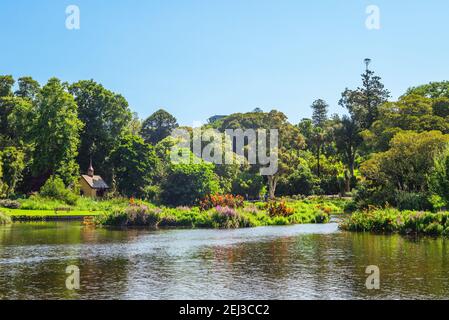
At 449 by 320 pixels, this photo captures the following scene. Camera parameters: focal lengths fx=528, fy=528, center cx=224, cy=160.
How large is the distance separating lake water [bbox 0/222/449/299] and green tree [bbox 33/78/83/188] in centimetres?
4062

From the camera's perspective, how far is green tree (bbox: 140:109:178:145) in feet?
453

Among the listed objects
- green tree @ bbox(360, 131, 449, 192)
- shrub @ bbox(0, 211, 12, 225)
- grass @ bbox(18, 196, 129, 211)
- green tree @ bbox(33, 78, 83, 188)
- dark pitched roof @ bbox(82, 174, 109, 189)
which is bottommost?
shrub @ bbox(0, 211, 12, 225)

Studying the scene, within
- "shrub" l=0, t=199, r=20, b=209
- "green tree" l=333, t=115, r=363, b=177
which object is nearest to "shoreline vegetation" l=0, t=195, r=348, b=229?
"shrub" l=0, t=199, r=20, b=209

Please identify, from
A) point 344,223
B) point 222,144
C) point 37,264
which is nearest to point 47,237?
point 37,264

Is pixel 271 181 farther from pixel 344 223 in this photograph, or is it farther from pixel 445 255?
pixel 445 255

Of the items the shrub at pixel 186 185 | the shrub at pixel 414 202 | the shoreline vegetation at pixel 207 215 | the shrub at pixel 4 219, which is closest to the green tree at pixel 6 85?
the shrub at pixel 186 185

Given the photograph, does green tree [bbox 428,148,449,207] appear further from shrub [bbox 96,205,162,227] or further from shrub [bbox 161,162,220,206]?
shrub [bbox 161,162,220,206]

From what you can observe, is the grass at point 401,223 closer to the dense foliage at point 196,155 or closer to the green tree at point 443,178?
the green tree at point 443,178

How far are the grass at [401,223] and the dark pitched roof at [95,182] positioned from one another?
49.7 m

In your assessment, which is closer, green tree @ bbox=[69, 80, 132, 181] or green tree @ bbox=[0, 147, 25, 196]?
green tree @ bbox=[0, 147, 25, 196]

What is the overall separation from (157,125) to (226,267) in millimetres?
123776

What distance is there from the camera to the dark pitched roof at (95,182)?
252 feet

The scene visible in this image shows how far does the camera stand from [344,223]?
35031 mm

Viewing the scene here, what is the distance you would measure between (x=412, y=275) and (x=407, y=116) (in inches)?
1796
